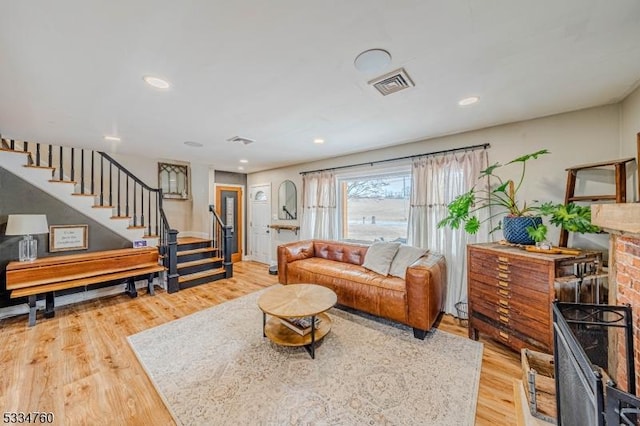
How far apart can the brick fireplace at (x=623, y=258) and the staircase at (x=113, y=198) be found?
484 cm

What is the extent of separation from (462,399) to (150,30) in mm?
3135

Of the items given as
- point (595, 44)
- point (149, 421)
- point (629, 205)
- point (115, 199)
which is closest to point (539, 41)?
point (595, 44)

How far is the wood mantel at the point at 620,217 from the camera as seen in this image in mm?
1066

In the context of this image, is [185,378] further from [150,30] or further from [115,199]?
[115,199]

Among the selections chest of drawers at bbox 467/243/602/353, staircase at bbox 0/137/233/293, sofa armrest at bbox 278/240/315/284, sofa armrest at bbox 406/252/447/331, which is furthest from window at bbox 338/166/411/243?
staircase at bbox 0/137/233/293

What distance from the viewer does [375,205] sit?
4.19 meters

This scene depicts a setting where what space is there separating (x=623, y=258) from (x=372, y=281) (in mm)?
1982

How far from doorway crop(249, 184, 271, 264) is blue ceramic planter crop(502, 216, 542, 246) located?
471 centimetres

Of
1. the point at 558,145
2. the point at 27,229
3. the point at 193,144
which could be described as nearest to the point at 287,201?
the point at 193,144

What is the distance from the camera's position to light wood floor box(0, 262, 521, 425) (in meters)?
1.67

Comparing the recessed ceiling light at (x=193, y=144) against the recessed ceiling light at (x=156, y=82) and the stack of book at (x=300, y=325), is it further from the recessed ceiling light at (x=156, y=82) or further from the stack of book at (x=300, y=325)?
the stack of book at (x=300, y=325)

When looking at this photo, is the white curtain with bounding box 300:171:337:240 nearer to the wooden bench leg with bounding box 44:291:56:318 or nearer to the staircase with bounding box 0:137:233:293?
the staircase with bounding box 0:137:233:293

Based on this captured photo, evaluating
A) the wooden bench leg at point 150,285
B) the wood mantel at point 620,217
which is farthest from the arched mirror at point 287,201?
the wood mantel at point 620,217

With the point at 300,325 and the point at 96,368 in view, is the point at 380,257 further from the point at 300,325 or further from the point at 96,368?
the point at 96,368
